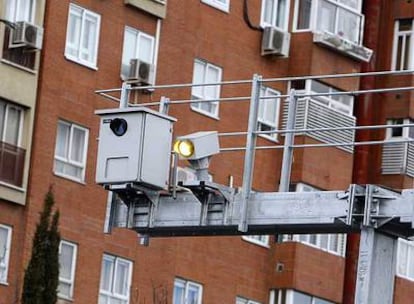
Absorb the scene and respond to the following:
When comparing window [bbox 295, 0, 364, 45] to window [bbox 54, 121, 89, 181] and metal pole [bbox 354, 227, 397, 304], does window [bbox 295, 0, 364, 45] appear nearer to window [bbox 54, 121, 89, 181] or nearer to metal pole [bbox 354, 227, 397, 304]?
window [bbox 54, 121, 89, 181]

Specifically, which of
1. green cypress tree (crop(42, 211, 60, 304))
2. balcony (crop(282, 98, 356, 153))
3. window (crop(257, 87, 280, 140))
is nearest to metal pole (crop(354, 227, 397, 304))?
green cypress tree (crop(42, 211, 60, 304))

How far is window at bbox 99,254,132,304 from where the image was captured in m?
47.6

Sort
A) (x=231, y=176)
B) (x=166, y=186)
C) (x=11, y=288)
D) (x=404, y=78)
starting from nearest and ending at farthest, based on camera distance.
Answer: (x=166, y=186), (x=11, y=288), (x=231, y=176), (x=404, y=78)

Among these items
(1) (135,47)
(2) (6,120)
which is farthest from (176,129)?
(2) (6,120)

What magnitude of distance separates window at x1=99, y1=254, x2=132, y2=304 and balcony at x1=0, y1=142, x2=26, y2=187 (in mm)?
3146

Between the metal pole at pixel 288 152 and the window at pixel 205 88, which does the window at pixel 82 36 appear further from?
the metal pole at pixel 288 152

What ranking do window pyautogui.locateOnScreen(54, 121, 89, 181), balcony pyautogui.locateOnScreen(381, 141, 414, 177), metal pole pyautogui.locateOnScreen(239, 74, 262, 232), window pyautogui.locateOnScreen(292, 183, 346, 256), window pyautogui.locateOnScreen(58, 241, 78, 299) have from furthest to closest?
balcony pyautogui.locateOnScreen(381, 141, 414, 177), window pyautogui.locateOnScreen(292, 183, 346, 256), window pyautogui.locateOnScreen(54, 121, 89, 181), window pyautogui.locateOnScreen(58, 241, 78, 299), metal pole pyautogui.locateOnScreen(239, 74, 262, 232)

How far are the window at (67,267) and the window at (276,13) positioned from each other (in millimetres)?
9010

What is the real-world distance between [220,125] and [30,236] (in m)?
7.25

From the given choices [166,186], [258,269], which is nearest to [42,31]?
[258,269]

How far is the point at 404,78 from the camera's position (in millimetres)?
54500

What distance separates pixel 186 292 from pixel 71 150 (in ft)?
16.0

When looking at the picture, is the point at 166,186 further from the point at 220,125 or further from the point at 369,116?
the point at 369,116

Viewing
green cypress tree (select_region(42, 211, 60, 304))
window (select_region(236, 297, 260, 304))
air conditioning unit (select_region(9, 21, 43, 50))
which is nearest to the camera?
green cypress tree (select_region(42, 211, 60, 304))
